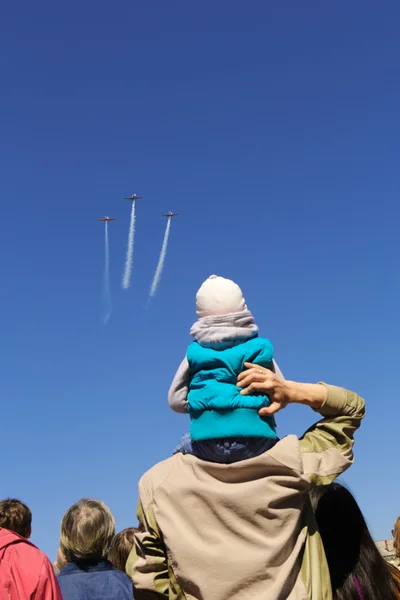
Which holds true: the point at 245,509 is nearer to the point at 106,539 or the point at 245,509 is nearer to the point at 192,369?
the point at 192,369

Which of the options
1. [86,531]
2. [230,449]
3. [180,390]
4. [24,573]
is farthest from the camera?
[86,531]

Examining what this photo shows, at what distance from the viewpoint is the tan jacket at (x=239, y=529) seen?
4.09 metres

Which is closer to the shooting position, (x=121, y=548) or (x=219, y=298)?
(x=219, y=298)

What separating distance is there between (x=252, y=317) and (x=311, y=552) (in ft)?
5.03

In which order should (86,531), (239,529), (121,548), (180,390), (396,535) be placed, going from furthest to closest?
(121,548), (396,535), (86,531), (180,390), (239,529)

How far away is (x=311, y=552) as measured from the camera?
14.0 ft

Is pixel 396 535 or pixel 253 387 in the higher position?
pixel 253 387

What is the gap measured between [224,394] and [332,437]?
82cm

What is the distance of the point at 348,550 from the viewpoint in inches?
183

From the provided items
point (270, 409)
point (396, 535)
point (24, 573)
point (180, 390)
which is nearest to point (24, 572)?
point (24, 573)

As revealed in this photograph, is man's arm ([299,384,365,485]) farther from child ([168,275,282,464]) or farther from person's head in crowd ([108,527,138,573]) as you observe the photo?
person's head in crowd ([108,527,138,573])

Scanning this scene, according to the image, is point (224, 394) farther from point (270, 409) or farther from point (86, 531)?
point (86, 531)

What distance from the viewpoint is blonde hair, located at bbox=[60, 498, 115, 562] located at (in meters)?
6.63

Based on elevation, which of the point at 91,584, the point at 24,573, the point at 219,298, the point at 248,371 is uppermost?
the point at 219,298
